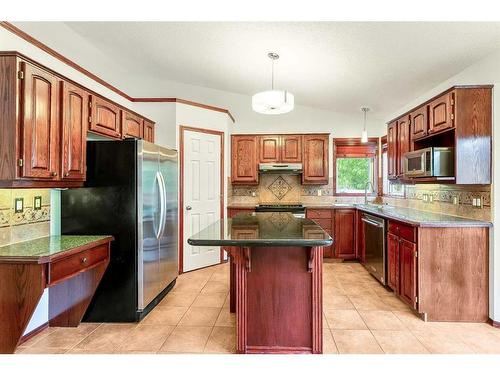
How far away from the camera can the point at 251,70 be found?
391 centimetres

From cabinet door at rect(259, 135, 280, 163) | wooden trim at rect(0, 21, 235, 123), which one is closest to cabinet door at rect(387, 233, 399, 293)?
cabinet door at rect(259, 135, 280, 163)

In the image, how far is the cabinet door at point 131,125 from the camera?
344cm

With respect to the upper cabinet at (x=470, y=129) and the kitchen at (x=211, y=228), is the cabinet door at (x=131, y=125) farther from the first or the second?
the upper cabinet at (x=470, y=129)

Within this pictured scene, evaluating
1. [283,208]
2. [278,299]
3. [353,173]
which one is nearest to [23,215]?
[278,299]

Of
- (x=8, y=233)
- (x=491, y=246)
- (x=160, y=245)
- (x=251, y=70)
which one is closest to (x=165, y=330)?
(x=160, y=245)

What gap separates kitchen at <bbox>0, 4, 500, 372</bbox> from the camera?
208cm

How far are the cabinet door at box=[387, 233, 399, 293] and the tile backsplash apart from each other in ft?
11.4

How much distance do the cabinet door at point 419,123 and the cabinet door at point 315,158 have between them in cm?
190

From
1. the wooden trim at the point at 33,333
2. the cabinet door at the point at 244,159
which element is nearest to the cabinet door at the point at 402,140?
the cabinet door at the point at 244,159

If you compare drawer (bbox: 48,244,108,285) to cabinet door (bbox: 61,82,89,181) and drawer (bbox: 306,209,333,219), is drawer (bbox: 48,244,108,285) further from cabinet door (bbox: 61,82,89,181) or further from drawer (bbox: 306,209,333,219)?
drawer (bbox: 306,209,333,219)

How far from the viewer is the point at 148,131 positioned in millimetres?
4090

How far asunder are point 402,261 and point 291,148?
9.21ft

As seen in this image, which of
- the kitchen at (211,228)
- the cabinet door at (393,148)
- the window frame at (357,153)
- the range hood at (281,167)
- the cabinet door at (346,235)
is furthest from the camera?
the window frame at (357,153)

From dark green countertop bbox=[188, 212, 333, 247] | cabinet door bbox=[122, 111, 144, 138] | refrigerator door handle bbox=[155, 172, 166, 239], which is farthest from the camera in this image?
cabinet door bbox=[122, 111, 144, 138]
